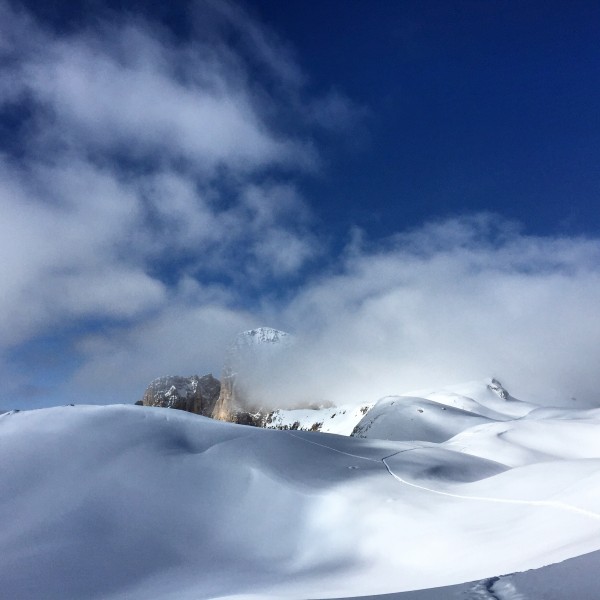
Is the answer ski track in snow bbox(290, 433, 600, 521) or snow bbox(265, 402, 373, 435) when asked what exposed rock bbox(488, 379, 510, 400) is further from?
ski track in snow bbox(290, 433, 600, 521)

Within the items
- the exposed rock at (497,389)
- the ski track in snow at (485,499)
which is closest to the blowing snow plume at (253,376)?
the exposed rock at (497,389)

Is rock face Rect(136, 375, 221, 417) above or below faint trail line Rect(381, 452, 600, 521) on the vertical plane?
above

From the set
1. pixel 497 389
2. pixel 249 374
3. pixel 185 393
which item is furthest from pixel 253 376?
pixel 497 389

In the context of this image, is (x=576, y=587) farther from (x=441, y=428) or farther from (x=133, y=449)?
(x=441, y=428)

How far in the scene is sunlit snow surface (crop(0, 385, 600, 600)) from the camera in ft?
13.3

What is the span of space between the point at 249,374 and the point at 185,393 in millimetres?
13441

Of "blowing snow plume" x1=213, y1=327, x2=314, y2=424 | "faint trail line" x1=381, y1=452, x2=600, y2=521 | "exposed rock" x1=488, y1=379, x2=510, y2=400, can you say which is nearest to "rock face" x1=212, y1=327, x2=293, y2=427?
"blowing snow plume" x1=213, y1=327, x2=314, y2=424

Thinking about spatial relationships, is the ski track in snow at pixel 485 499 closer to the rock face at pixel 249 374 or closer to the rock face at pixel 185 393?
the rock face at pixel 249 374

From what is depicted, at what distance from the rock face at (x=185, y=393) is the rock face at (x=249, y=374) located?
1.91m

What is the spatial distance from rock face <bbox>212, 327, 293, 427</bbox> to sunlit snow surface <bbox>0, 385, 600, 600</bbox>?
68.6 m

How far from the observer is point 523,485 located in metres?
5.80

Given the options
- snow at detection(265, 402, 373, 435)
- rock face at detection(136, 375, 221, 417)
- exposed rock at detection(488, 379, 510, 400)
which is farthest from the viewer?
rock face at detection(136, 375, 221, 417)

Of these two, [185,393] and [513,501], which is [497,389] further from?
[185,393]

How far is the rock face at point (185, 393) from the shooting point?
7856 centimetres
